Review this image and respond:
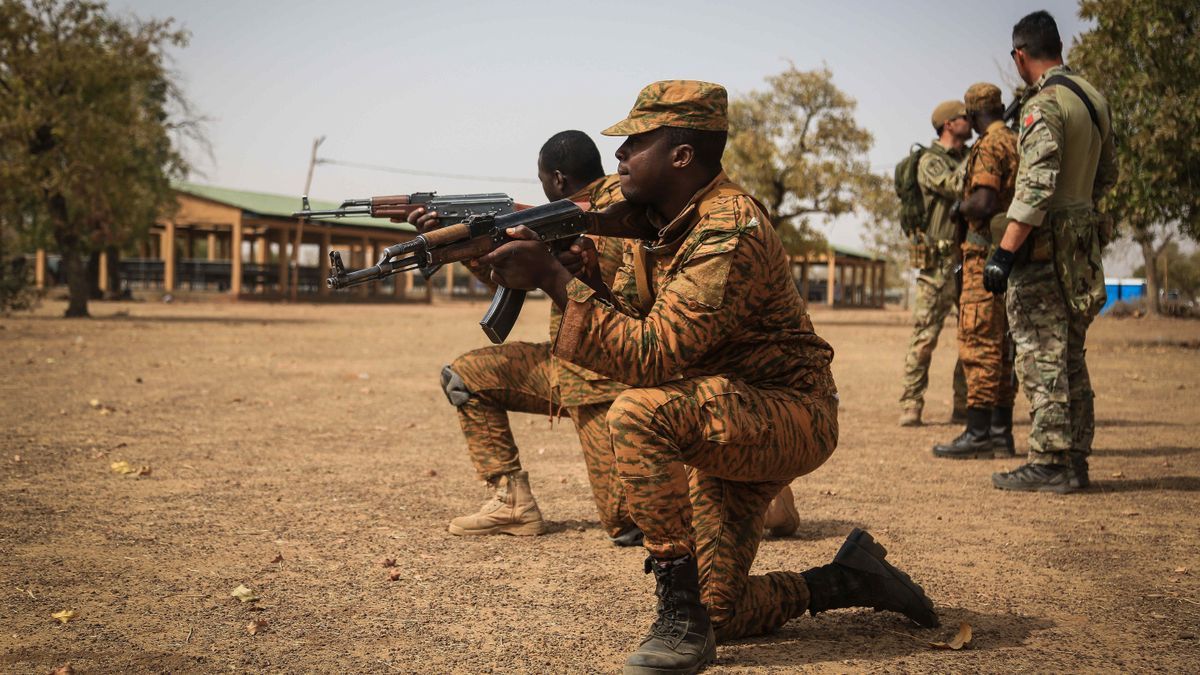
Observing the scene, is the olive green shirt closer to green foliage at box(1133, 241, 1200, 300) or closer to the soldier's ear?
the soldier's ear

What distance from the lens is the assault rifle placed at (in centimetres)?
308

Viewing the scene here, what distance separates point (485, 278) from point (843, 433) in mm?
4791

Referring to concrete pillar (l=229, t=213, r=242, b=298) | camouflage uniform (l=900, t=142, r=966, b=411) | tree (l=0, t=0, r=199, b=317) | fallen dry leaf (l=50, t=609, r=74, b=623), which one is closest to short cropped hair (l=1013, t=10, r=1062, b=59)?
camouflage uniform (l=900, t=142, r=966, b=411)

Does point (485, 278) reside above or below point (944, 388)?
above

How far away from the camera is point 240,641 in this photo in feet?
11.2

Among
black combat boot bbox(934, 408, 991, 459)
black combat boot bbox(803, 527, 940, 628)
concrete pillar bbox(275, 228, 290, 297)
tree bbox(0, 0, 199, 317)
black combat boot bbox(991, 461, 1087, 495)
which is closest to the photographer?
black combat boot bbox(803, 527, 940, 628)

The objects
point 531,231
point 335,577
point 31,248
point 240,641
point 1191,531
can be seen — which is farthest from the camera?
point 31,248

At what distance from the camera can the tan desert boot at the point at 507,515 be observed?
497cm

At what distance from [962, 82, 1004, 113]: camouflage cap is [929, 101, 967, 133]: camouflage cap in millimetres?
1383

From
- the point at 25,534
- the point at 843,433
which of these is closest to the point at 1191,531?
the point at 843,433

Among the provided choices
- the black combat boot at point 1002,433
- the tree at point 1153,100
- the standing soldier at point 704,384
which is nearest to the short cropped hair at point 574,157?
the standing soldier at point 704,384

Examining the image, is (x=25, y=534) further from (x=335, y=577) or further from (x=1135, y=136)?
(x=1135, y=136)

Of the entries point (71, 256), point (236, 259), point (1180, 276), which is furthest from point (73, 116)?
point (1180, 276)

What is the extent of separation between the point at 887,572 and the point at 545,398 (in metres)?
1.82
